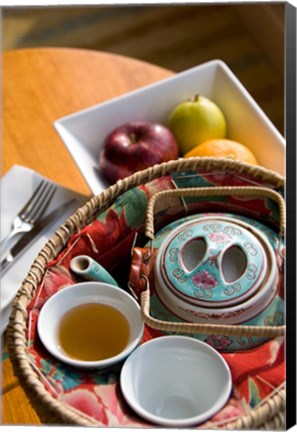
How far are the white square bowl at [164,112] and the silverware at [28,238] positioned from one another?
50 millimetres

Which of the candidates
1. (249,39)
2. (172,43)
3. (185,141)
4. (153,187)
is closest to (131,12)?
(172,43)

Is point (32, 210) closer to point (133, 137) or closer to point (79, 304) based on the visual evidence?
point (133, 137)

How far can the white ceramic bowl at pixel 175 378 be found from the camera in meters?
0.39

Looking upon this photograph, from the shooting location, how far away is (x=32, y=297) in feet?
1.45

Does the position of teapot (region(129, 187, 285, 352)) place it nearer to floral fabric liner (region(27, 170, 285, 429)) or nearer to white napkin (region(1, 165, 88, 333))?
floral fabric liner (region(27, 170, 285, 429))

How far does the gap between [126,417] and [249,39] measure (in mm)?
1120

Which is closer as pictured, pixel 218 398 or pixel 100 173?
pixel 218 398

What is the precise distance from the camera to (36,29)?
1483mm

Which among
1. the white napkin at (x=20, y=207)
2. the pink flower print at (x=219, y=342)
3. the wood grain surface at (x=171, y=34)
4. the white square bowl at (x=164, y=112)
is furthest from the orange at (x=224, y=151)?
the wood grain surface at (x=171, y=34)

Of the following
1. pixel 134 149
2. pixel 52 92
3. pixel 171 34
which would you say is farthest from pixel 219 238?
pixel 171 34

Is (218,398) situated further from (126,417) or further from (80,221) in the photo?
(80,221)

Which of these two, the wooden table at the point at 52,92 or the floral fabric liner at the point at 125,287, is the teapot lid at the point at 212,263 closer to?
the floral fabric liner at the point at 125,287

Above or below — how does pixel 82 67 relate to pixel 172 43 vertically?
above

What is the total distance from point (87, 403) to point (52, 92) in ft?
1.69
